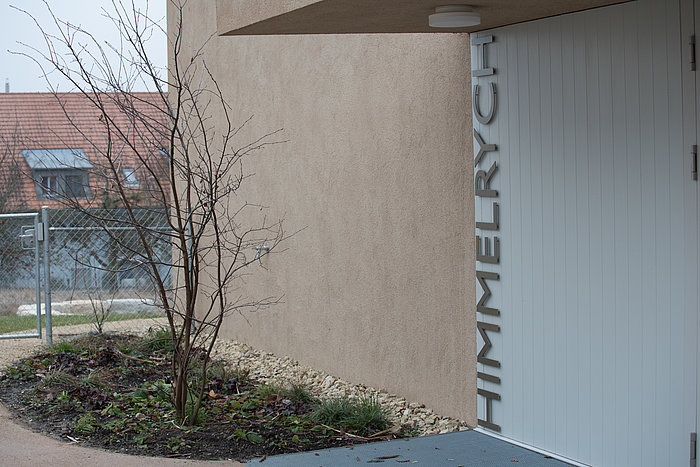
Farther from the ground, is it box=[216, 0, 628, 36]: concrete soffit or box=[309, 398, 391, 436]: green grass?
box=[216, 0, 628, 36]: concrete soffit

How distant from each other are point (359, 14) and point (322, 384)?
4.07 metres

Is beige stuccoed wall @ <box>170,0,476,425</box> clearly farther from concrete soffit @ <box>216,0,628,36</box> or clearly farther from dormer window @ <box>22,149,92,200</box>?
dormer window @ <box>22,149,92,200</box>

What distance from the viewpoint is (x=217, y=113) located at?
10.5m

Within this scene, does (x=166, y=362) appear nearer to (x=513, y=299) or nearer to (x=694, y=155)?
(x=513, y=299)

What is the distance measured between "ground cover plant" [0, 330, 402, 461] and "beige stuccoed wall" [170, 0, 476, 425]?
78 cm

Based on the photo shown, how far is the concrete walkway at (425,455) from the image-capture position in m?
4.97

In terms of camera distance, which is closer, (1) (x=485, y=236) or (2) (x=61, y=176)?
(1) (x=485, y=236)

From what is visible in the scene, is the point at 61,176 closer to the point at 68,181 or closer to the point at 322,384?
the point at 322,384

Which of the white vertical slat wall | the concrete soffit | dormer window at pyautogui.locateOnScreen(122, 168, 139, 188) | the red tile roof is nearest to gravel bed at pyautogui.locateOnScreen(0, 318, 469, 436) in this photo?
the white vertical slat wall

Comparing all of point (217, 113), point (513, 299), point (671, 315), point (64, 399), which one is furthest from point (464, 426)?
point (217, 113)

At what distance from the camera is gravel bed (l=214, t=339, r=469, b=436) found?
6.14 meters

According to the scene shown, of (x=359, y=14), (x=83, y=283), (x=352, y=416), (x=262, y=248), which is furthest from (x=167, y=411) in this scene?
(x=83, y=283)

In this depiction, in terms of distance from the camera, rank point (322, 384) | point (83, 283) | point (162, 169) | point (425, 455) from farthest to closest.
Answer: point (83, 283) → point (322, 384) → point (162, 169) → point (425, 455)

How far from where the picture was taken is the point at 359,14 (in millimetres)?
4895
